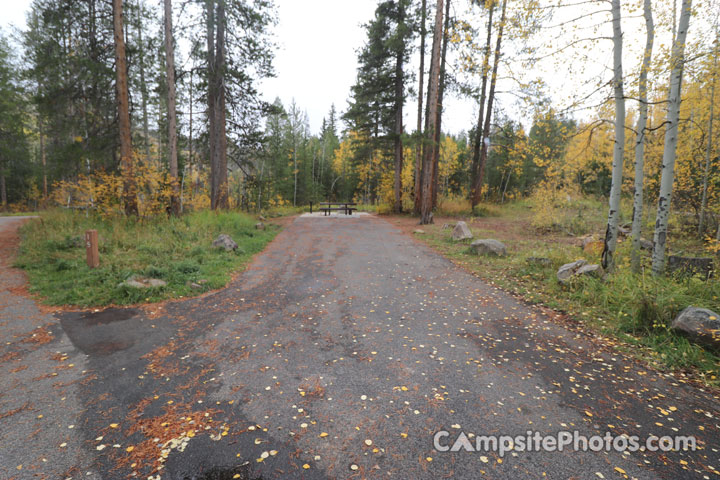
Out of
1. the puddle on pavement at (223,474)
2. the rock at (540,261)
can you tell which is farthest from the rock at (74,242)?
the rock at (540,261)

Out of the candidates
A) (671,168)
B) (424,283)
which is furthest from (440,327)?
(671,168)

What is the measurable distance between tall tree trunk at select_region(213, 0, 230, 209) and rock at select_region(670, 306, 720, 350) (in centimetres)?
1471

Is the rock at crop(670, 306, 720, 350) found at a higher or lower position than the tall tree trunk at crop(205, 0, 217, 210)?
lower

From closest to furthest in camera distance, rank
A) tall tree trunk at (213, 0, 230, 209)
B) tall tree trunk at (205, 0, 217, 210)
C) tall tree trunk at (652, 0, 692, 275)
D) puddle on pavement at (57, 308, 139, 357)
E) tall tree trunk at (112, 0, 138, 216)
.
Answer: puddle on pavement at (57, 308, 139, 357) → tall tree trunk at (652, 0, 692, 275) → tall tree trunk at (112, 0, 138, 216) → tall tree trunk at (205, 0, 217, 210) → tall tree trunk at (213, 0, 230, 209)

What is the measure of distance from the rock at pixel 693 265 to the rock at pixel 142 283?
9013 millimetres

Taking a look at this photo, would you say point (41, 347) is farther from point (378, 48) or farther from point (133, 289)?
point (378, 48)

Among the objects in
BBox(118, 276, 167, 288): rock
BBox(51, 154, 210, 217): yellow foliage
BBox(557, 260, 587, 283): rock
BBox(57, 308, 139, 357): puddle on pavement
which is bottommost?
BBox(57, 308, 139, 357): puddle on pavement

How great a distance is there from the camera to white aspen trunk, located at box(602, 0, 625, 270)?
5543mm

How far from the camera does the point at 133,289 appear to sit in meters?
5.30

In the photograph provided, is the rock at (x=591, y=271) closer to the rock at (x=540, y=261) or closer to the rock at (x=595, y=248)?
the rock at (x=540, y=261)

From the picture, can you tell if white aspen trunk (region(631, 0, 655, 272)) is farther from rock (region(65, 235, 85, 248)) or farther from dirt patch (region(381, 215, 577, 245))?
rock (region(65, 235, 85, 248))

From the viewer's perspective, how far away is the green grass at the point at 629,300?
3.63 m

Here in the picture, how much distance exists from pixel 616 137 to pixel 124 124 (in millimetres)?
13327

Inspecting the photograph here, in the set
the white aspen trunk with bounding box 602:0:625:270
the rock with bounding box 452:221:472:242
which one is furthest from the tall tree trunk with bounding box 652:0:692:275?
the rock with bounding box 452:221:472:242
